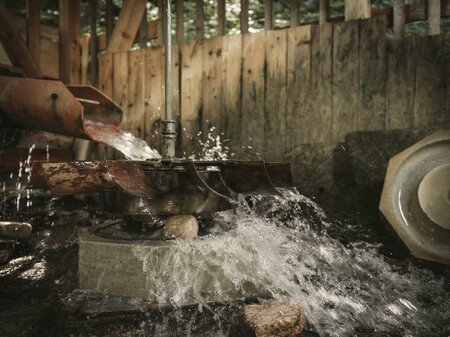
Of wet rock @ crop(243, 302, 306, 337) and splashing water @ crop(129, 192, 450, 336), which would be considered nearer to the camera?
wet rock @ crop(243, 302, 306, 337)

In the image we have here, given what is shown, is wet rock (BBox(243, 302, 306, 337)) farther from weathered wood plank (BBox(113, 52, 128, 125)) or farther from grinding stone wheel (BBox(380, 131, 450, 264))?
weathered wood plank (BBox(113, 52, 128, 125))

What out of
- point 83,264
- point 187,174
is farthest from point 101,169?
point 83,264

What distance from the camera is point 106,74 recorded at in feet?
20.3

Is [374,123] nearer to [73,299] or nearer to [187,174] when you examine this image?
[187,174]

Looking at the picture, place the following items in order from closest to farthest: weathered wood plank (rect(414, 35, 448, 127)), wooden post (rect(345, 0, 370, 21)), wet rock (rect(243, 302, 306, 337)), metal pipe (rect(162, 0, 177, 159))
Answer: wet rock (rect(243, 302, 306, 337)), metal pipe (rect(162, 0, 177, 159)), weathered wood plank (rect(414, 35, 448, 127)), wooden post (rect(345, 0, 370, 21))

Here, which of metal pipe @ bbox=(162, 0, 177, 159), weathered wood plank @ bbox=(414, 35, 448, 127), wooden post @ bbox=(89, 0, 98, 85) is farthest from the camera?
wooden post @ bbox=(89, 0, 98, 85)

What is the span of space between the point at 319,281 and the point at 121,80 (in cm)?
458

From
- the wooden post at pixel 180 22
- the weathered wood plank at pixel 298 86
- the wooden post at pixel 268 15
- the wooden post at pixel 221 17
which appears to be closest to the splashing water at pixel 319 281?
the weathered wood plank at pixel 298 86

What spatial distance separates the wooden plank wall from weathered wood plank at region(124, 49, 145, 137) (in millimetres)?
16

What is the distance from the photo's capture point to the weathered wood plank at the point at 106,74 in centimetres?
614

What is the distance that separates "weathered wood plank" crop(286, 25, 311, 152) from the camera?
183 inches

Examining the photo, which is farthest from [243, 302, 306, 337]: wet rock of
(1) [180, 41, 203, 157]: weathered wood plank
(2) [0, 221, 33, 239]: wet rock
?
(1) [180, 41, 203, 157]: weathered wood plank

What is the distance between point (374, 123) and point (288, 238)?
1774 mm

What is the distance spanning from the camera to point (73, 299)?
2.60m
